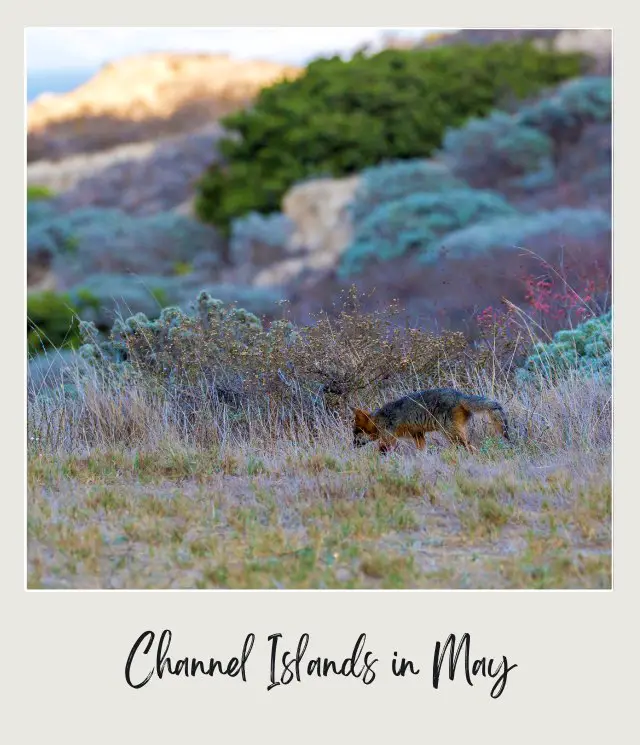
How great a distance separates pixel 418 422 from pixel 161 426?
1881 millimetres

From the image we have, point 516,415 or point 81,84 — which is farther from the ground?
point 81,84

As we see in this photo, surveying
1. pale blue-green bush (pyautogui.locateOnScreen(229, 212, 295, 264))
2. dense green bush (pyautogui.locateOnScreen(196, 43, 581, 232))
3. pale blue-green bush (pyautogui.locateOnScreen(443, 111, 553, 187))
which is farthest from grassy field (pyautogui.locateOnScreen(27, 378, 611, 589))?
dense green bush (pyautogui.locateOnScreen(196, 43, 581, 232))

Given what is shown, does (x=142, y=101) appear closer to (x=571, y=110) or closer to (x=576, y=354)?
(x=571, y=110)

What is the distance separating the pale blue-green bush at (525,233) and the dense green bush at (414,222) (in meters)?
0.53

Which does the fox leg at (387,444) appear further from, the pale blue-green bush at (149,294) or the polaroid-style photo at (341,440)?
the pale blue-green bush at (149,294)

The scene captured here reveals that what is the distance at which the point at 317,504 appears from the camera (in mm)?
5793

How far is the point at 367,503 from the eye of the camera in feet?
19.1

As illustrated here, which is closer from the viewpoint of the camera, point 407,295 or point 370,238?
point 407,295

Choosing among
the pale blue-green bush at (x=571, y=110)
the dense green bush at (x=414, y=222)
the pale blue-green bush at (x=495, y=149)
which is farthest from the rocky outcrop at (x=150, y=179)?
the dense green bush at (x=414, y=222)

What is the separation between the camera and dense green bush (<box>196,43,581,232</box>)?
27312 mm

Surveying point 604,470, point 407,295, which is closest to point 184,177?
point 407,295

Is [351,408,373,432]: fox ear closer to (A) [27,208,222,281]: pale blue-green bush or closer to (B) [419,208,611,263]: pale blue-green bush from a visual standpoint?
(B) [419,208,611,263]: pale blue-green bush

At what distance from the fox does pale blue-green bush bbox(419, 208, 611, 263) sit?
11811 mm

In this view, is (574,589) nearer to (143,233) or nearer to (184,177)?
(143,233)
